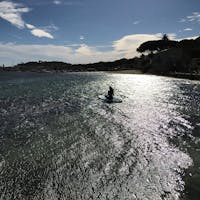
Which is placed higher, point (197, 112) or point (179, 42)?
point (179, 42)

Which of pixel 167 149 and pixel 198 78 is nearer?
pixel 167 149

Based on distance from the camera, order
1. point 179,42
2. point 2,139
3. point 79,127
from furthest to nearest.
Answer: point 179,42 → point 79,127 → point 2,139

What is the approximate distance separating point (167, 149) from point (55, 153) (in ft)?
29.0

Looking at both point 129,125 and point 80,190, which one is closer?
point 80,190

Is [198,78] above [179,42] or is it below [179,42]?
below

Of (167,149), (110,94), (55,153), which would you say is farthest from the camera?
(110,94)

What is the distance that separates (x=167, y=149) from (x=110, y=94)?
78.3 feet

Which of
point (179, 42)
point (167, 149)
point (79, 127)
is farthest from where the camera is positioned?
point (179, 42)

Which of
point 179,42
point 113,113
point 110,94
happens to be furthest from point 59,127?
point 179,42

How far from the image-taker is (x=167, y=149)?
746 inches

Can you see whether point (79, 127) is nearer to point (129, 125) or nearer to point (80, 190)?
point (129, 125)

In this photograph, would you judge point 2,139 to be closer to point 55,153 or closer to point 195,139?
point 55,153

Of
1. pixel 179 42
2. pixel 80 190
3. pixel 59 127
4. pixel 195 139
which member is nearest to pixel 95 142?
pixel 59 127

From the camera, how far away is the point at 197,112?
32438 millimetres
